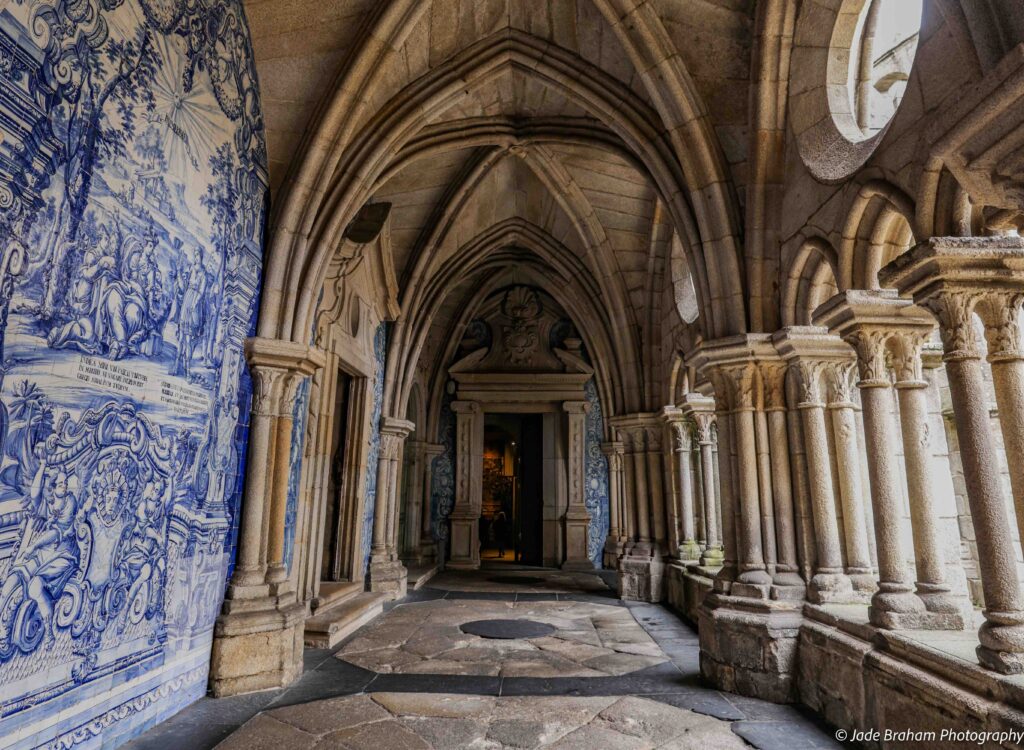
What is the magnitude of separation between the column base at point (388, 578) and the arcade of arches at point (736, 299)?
3cm

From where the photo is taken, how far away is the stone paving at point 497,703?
267 centimetres

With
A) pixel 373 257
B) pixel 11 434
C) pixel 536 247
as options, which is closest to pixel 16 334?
pixel 11 434

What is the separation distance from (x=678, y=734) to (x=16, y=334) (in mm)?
3208

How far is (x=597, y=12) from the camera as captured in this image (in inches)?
173

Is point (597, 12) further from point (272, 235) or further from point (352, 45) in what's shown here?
point (272, 235)

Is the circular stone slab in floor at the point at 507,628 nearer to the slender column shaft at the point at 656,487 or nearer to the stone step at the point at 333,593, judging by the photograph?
the stone step at the point at 333,593

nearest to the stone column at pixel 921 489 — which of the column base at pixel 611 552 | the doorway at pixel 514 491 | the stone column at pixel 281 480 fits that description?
the stone column at pixel 281 480

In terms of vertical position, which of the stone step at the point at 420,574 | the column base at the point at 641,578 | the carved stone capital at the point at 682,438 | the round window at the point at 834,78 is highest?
Answer: the round window at the point at 834,78

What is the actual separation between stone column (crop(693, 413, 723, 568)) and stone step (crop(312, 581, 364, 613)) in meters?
3.58

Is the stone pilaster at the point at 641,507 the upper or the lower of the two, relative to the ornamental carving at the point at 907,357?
lower

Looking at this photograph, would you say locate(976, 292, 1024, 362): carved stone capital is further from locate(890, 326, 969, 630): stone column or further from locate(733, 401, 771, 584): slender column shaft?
locate(733, 401, 771, 584): slender column shaft

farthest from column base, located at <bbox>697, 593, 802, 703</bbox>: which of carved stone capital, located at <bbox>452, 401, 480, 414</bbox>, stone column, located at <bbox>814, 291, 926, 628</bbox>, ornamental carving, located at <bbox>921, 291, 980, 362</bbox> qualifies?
carved stone capital, located at <bbox>452, 401, 480, 414</bbox>

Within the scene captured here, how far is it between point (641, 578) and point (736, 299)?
12.7ft

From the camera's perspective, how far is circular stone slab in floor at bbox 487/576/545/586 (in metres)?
8.24
